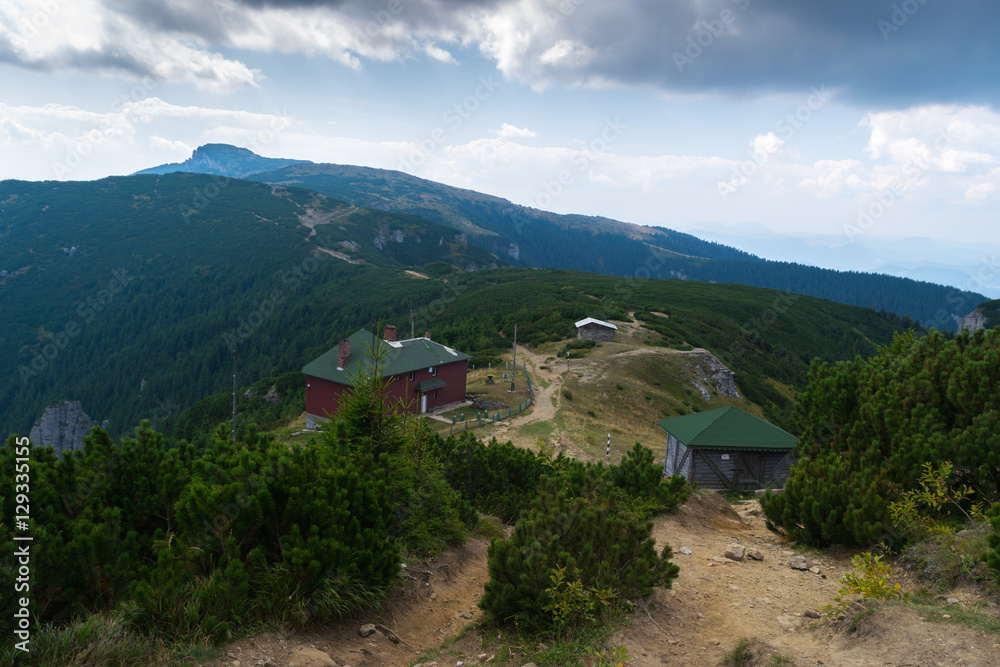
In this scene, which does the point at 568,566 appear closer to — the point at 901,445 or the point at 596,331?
the point at 901,445

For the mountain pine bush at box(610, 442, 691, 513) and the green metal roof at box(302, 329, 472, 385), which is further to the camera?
the green metal roof at box(302, 329, 472, 385)

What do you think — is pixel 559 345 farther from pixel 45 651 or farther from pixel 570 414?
pixel 45 651

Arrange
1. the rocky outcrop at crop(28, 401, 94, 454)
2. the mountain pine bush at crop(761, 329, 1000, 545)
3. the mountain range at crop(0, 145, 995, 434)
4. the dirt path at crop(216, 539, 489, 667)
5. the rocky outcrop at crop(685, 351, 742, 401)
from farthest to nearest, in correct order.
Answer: the rocky outcrop at crop(28, 401, 94, 454), the mountain range at crop(0, 145, 995, 434), the rocky outcrop at crop(685, 351, 742, 401), the mountain pine bush at crop(761, 329, 1000, 545), the dirt path at crop(216, 539, 489, 667)

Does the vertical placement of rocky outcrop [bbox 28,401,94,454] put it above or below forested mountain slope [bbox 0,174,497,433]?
below

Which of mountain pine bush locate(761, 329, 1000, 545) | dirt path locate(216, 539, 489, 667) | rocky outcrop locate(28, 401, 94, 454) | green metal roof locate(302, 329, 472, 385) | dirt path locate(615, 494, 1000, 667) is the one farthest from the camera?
rocky outcrop locate(28, 401, 94, 454)

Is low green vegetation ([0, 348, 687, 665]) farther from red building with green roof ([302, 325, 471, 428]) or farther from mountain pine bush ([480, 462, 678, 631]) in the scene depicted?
red building with green roof ([302, 325, 471, 428])

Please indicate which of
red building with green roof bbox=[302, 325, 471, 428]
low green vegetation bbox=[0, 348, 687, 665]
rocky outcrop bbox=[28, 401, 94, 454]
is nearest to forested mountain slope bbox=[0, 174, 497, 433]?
rocky outcrop bbox=[28, 401, 94, 454]
